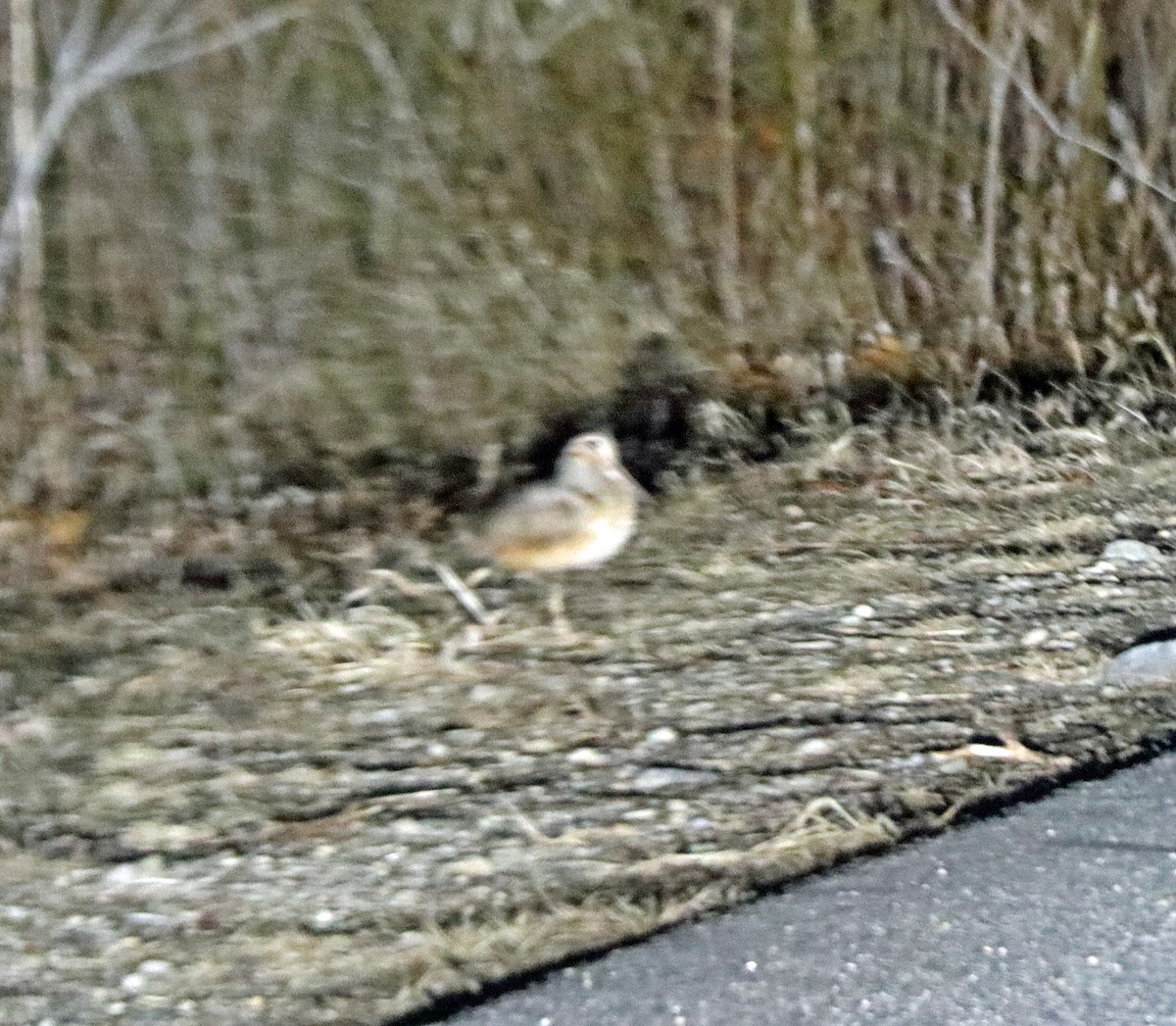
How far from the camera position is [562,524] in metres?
3.48

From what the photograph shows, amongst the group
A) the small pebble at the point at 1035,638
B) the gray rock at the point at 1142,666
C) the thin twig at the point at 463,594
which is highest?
the thin twig at the point at 463,594

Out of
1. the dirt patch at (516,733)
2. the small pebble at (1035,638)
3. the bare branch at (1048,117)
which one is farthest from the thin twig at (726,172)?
the small pebble at (1035,638)

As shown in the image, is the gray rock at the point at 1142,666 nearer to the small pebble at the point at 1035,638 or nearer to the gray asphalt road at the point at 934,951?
the small pebble at the point at 1035,638

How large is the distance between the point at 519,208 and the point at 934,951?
10.0 ft

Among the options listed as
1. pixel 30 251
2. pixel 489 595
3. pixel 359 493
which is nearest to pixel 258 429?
pixel 359 493

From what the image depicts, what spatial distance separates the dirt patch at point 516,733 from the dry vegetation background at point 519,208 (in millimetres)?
756

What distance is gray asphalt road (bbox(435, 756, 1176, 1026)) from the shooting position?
7.17 ft

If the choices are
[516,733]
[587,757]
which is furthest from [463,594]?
[587,757]

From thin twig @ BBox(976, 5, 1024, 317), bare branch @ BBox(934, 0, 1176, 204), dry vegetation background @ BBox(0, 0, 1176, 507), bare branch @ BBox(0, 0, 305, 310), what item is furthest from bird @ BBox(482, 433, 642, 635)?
bare branch @ BBox(934, 0, 1176, 204)

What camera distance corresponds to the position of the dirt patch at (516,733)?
240 cm

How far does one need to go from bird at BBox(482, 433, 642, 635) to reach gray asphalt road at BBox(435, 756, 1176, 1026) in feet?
3.56

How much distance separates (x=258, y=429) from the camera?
4.25 metres

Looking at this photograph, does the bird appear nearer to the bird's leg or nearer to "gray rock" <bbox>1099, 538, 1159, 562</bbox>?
the bird's leg

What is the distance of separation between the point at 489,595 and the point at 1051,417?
1.84 meters
